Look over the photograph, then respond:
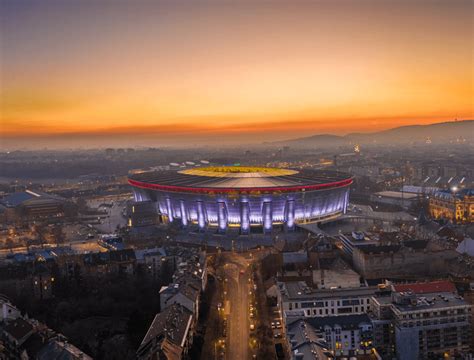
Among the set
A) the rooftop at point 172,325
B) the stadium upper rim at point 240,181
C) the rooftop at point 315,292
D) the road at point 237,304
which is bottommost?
the road at point 237,304

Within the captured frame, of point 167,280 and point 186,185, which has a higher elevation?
point 186,185

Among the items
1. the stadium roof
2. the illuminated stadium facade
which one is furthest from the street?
the stadium roof

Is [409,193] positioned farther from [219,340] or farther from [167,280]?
[219,340]

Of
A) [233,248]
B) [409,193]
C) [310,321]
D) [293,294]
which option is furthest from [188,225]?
[409,193]

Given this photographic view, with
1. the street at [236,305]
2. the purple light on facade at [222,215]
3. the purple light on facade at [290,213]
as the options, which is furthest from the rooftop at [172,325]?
the purple light on facade at [290,213]

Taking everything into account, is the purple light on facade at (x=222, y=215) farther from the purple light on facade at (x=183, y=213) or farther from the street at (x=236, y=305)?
the street at (x=236, y=305)

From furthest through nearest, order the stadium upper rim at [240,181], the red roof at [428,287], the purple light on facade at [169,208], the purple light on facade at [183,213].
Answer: the purple light on facade at [169,208] → the purple light on facade at [183,213] → the stadium upper rim at [240,181] → the red roof at [428,287]

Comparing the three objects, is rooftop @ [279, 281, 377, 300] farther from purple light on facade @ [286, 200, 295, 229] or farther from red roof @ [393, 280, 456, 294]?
purple light on facade @ [286, 200, 295, 229]
